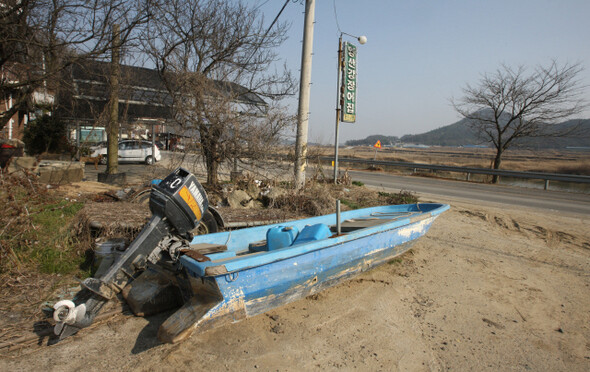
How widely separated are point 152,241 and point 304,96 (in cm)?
619

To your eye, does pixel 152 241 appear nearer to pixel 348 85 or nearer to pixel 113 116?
pixel 113 116

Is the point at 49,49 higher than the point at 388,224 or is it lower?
higher

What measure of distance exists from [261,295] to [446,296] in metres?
2.51

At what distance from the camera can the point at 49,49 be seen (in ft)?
22.9

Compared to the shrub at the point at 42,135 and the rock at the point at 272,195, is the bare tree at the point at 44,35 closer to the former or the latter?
the rock at the point at 272,195

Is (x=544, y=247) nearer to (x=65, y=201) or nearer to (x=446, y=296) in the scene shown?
(x=446, y=296)

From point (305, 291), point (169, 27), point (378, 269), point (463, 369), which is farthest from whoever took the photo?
point (169, 27)

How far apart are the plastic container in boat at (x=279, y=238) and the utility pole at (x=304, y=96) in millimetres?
4140

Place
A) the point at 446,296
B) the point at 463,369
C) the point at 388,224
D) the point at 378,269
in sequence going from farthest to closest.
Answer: the point at 378,269
the point at 388,224
the point at 446,296
the point at 463,369

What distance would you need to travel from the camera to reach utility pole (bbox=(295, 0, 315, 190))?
9141 millimetres

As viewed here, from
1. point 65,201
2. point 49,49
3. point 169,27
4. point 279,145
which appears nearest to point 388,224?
point 279,145

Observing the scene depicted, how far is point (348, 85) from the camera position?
12.8m

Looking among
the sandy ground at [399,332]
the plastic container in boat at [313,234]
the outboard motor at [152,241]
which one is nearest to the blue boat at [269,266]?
the plastic container in boat at [313,234]

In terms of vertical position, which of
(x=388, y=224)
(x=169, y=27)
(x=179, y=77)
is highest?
(x=169, y=27)
